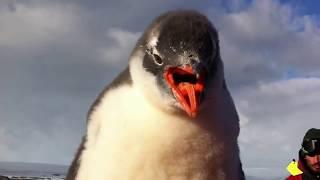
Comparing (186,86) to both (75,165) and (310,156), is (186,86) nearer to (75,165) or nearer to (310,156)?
(75,165)

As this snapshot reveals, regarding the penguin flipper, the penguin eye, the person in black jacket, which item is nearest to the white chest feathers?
the penguin eye

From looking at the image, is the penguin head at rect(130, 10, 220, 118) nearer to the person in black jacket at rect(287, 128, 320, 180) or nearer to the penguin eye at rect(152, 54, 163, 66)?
the penguin eye at rect(152, 54, 163, 66)

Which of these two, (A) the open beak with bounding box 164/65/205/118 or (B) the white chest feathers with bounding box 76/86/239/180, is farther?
(B) the white chest feathers with bounding box 76/86/239/180

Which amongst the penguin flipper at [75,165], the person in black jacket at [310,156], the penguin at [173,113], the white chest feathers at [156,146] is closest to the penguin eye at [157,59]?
the penguin at [173,113]

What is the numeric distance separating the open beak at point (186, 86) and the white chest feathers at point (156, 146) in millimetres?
189

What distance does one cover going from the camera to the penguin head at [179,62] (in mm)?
3012

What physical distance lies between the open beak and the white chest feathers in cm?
19

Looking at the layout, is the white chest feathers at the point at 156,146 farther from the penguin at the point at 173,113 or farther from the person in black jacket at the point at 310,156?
the person in black jacket at the point at 310,156

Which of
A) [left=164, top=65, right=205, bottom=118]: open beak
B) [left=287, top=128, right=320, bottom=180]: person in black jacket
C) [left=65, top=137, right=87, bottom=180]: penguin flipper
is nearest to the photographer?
[left=164, top=65, right=205, bottom=118]: open beak

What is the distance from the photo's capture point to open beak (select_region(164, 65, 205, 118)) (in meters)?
2.96

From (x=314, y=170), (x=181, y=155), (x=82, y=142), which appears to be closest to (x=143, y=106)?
(x=181, y=155)

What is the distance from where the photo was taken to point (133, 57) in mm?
3404

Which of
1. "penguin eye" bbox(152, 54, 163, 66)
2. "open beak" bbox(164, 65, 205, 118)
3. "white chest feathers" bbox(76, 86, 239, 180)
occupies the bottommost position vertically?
"white chest feathers" bbox(76, 86, 239, 180)

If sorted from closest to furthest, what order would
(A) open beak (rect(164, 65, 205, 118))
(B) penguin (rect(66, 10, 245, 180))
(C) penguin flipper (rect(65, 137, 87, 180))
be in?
1. (A) open beak (rect(164, 65, 205, 118))
2. (B) penguin (rect(66, 10, 245, 180))
3. (C) penguin flipper (rect(65, 137, 87, 180))
